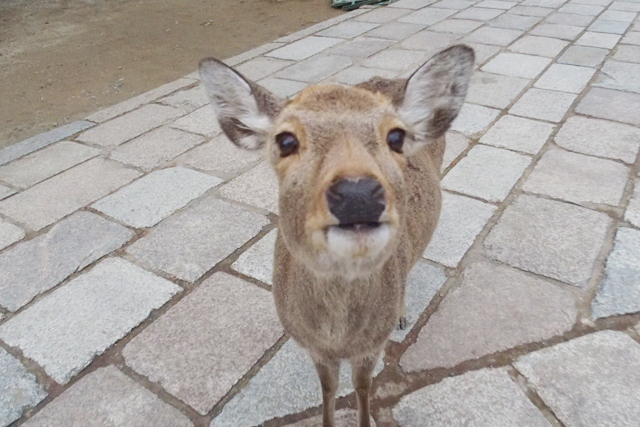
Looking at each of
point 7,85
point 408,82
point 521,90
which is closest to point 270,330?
point 408,82

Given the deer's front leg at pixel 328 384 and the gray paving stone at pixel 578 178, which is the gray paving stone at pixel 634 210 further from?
the deer's front leg at pixel 328 384

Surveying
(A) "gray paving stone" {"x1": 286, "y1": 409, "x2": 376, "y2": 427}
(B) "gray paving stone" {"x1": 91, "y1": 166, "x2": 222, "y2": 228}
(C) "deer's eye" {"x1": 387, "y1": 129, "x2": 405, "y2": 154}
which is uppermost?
Answer: (C) "deer's eye" {"x1": 387, "y1": 129, "x2": 405, "y2": 154}

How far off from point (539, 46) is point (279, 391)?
21.6 feet

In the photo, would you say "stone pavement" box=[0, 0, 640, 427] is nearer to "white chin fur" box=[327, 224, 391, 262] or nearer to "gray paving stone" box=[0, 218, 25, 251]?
"gray paving stone" box=[0, 218, 25, 251]

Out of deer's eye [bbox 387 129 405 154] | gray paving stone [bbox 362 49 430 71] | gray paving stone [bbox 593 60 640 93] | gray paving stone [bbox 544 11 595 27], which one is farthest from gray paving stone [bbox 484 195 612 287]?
gray paving stone [bbox 544 11 595 27]

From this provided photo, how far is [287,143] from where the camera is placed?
180 centimetres

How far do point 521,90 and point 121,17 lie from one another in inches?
343

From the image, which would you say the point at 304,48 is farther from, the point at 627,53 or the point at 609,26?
the point at 609,26

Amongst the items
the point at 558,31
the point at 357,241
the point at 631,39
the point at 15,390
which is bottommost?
the point at 631,39

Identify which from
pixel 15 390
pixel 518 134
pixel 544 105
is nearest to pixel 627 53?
pixel 544 105

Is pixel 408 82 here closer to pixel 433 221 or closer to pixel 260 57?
pixel 433 221

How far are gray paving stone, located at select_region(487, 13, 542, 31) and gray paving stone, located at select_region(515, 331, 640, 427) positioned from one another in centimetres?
648

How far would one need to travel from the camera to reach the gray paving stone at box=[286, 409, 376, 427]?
229 centimetres

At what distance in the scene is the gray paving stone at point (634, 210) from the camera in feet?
11.2
